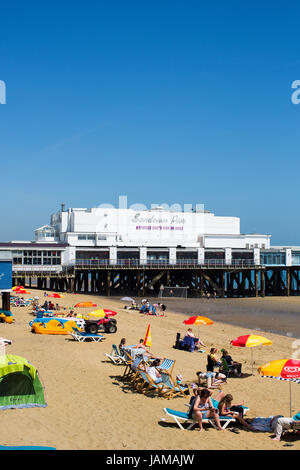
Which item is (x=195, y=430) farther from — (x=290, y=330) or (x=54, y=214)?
(x=54, y=214)

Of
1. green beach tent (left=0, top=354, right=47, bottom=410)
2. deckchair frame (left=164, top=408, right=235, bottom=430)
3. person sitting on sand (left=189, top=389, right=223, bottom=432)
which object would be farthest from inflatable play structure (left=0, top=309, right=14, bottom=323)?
person sitting on sand (left=189, top=389, right=223, bottom=432)

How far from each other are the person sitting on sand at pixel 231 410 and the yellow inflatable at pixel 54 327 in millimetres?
9965

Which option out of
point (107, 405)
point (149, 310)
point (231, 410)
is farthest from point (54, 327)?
point (149, 310)

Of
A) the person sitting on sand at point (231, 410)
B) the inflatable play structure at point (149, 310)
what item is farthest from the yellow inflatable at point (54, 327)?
the inflatable play structure at point (149, 310)

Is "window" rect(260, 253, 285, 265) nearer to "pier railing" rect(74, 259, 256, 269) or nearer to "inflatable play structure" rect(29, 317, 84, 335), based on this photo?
"pier railing" rect(74, 259, 256, 269)

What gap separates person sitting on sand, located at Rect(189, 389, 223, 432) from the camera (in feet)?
28.0

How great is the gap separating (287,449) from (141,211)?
45143mm

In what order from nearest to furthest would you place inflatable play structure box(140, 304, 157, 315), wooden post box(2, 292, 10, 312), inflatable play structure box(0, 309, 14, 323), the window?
inflatable play structure box(0, 309, 14, 323) → wooden post box(2, 292, 10, 312) → inflatable play structure box(140, 304, 157, 315) → the window

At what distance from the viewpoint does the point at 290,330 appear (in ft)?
82.9

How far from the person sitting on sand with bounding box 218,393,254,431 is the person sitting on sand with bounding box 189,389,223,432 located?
0.90 ft

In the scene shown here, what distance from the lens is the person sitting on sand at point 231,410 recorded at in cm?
872

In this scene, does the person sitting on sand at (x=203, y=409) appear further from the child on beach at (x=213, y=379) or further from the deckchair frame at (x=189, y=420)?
the child on beach at (x=213, y=379)

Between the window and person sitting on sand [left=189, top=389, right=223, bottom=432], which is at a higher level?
the window

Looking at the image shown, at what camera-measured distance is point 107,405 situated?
9.65 metres
